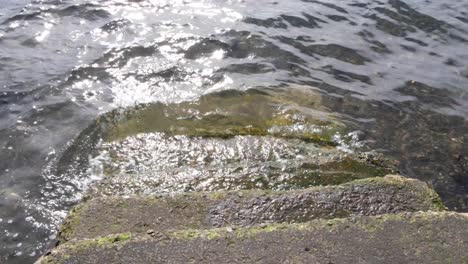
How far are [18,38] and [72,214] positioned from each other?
20.0 ft

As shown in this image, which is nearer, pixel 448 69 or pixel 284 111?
pixel 284 111

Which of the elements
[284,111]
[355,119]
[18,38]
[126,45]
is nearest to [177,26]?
[126,45]

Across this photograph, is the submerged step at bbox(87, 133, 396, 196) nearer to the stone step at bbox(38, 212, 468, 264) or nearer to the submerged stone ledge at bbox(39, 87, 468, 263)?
the submerged stone ledge at bbox(39, 87, 468, 263)

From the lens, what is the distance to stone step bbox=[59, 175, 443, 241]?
3.07 meters

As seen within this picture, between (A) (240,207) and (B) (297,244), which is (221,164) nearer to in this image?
(A) (240,207)

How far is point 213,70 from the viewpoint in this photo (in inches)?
285

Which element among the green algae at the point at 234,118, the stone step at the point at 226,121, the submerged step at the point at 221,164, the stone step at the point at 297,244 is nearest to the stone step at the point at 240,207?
the stone step at the point at 297,244

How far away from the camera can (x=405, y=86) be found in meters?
7.26

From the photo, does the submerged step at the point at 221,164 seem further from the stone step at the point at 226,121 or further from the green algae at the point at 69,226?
the green algae at the point at 69,226

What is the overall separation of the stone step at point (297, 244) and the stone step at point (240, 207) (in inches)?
12.2

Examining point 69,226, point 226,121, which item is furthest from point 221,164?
point 69,226

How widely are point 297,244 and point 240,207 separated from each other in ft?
2.08

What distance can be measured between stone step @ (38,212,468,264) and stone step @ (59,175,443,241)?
1.01 ft

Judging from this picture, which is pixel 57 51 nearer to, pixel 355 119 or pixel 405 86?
pixel 355 119
